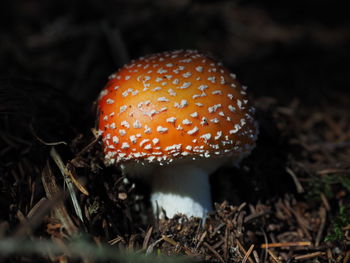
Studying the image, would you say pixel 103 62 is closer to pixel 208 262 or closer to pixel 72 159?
pixel 72 159

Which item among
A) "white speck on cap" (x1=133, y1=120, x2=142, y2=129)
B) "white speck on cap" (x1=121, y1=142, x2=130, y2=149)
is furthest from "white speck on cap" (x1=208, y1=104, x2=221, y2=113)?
"white speck on cap" (x1=121, y1=142, x2=130, y2=149)

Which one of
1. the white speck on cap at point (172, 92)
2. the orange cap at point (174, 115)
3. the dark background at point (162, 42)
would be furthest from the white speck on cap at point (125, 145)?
the dark background at point (162, 42)

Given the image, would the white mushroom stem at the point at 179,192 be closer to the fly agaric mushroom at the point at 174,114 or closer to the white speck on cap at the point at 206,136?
the fly agaric mushroom at the point at 174,114

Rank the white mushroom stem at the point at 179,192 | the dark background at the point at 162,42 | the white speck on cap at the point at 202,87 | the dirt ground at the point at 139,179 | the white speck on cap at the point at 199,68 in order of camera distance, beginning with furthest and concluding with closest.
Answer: the dark background at the point at 162,42 < the white mushroom stem at the point at 179,192 < the white speck on cap at the point at 199,68 < the white speck on cap at the point at 202,87 < the dirt ground at the point at 139,179

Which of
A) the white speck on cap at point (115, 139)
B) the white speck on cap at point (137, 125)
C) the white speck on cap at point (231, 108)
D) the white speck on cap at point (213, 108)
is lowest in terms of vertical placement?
the white speck on cap at point (231, 108)

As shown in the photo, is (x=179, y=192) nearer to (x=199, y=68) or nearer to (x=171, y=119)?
(x=171, y=119)

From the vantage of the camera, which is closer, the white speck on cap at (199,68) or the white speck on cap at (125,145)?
the white speck on cap at (125,145)

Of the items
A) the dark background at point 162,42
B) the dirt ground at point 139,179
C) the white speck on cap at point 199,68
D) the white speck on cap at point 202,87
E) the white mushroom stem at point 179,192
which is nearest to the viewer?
the dirt ground at point 139,179

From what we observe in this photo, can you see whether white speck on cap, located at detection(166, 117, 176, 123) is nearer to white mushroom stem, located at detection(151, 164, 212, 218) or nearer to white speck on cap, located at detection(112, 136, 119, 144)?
white speck on cap, located at detection(112, 136, 119, 144)
